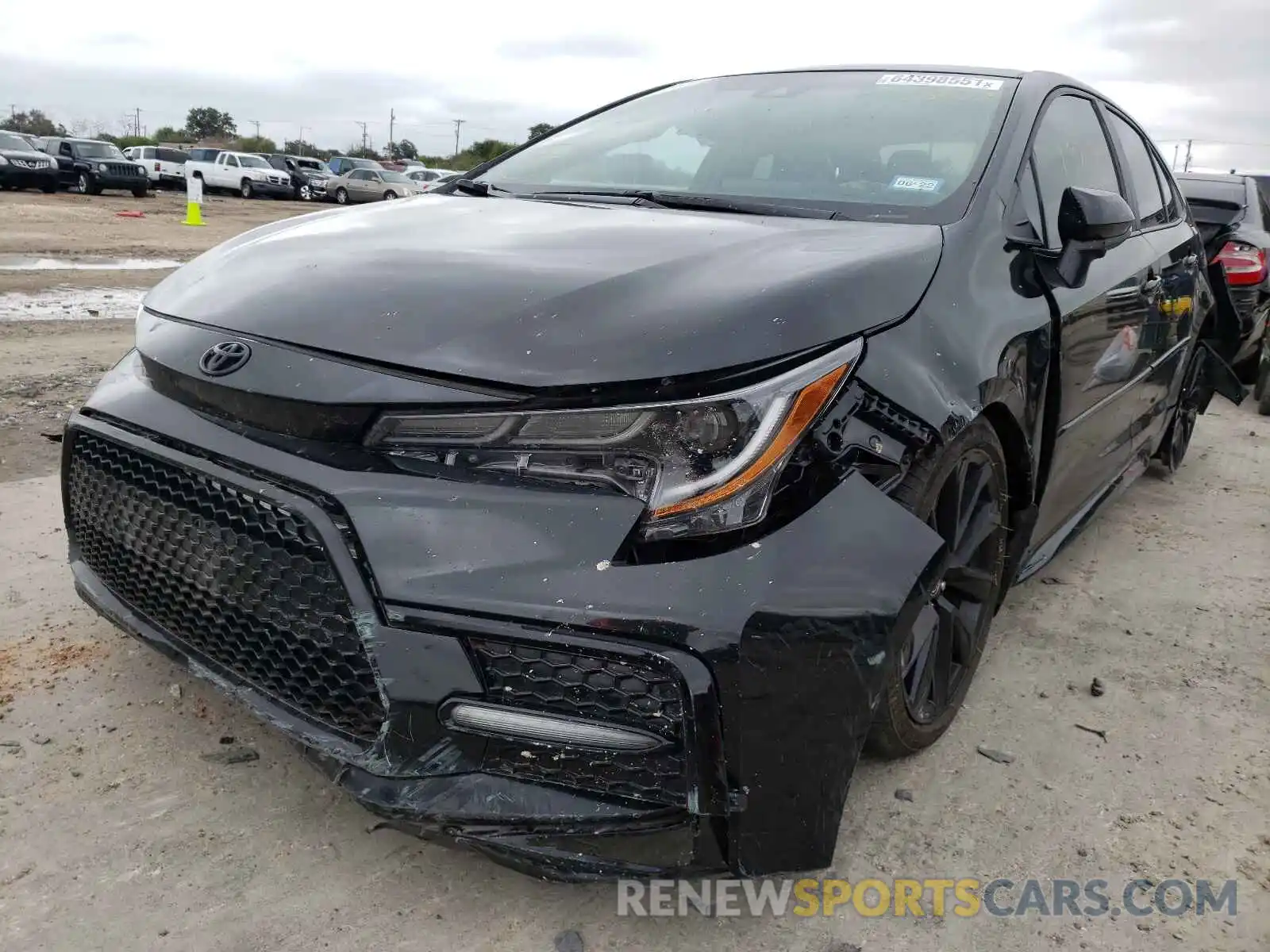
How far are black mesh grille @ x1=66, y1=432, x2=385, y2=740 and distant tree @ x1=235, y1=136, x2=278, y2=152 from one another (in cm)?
6690

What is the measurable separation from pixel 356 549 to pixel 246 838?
741 mm

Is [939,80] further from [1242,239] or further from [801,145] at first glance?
[1242,239]

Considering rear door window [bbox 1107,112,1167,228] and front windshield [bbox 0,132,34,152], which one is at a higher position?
front windshield [bbox 0,132,34,152]

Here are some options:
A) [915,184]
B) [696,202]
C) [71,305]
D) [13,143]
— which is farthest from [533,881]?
[13,143]

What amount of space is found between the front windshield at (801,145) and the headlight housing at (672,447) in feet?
2.96

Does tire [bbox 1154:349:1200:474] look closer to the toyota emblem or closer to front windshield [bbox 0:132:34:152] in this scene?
the toyota emblem

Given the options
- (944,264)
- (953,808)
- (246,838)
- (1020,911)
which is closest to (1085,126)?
(944,264)

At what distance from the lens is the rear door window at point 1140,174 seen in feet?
11.2

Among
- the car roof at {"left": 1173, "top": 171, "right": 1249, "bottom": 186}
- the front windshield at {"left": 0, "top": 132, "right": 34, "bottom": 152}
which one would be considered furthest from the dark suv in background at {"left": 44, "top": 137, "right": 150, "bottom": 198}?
the car roof at {"left": 1173, "top": 171, "right": 1249, "bottom": 186}

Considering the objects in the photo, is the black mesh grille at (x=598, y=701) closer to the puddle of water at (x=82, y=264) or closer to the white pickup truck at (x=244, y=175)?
the puddle of water at (x=82, y=264)

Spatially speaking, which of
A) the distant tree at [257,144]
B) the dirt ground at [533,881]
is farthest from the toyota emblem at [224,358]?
the distant tree at [257,144]

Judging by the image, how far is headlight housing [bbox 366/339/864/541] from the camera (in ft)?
4.99

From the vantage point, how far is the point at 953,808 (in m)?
2.12

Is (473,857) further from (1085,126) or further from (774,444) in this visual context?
(1085,126)
